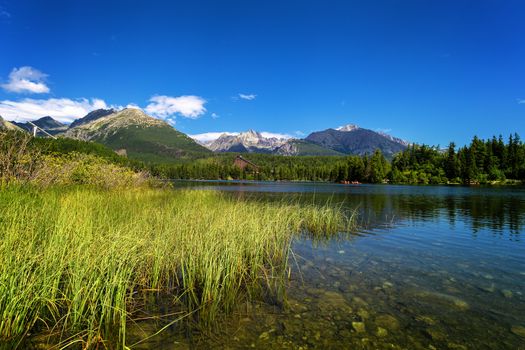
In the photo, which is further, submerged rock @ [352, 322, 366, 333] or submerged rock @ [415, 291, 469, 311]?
submerged rock @ [415, 291, 469, 311]

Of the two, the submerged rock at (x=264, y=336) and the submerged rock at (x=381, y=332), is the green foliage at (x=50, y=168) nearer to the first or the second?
the submerged rock at (x=264, y=336)

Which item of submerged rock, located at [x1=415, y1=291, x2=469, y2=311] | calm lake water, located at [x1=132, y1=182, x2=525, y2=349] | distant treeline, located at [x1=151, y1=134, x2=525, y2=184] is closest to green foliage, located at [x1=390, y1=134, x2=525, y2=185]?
distant treeline, located at [x1=151, y1=134, x2=525, y2=184]

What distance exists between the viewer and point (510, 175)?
383ft

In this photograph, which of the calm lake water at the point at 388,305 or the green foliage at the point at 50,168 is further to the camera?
the green foliage at the point at 50,168

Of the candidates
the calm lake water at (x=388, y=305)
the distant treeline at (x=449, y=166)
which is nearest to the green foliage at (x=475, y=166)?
the distant treeline at (x=449, y=166)

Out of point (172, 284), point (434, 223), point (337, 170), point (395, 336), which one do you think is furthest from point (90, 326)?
point (337, 170)

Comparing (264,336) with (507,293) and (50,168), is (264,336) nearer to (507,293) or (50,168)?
(507,293)

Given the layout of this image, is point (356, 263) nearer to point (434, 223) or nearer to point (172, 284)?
point (172, 284)

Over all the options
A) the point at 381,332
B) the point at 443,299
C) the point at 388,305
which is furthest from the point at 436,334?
the point at 443,299

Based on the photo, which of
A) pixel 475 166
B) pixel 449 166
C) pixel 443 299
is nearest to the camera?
pixel 443 299

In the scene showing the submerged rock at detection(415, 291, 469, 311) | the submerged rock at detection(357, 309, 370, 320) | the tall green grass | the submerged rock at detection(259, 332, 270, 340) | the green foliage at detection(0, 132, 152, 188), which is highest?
the green foliage at detection(0, 132, 152, 188)

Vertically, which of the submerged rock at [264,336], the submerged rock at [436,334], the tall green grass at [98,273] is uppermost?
the tall green grass at [98,273]

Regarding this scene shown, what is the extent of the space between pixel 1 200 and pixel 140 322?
6.90 m

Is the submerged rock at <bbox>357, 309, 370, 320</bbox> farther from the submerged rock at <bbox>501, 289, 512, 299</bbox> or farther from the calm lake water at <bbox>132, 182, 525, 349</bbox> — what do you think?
the submerged rock at <bbox>501, 289, 512, 299</bbox>
